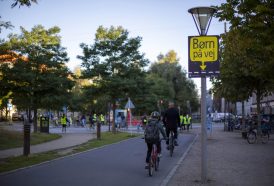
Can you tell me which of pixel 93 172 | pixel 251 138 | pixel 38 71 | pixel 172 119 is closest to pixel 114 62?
pixel 38 71

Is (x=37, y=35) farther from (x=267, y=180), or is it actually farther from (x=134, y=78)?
(x=267, y=180)

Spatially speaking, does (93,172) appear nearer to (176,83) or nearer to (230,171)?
(230,171)

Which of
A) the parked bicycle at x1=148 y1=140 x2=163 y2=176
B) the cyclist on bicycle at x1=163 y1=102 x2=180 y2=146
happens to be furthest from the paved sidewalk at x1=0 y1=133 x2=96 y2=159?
the parked bicycle at x1=148 y1=140 x2=163 y2=176

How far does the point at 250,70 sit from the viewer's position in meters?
25.7

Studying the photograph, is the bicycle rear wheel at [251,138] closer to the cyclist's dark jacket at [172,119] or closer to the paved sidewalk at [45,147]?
the cyclist's dark jacket at [172,119]

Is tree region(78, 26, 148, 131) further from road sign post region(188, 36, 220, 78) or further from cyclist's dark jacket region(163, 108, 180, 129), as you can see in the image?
road sign post region(188, 36, 220, 78)

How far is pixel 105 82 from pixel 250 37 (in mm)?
21858

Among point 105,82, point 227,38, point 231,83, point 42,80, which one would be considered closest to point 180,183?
point 227,38

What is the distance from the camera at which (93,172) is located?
12.2 m

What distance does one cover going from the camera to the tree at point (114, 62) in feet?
118

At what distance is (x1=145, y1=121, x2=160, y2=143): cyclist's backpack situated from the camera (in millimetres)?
11688

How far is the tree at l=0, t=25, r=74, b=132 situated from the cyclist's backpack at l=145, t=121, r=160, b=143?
1970 centimetres

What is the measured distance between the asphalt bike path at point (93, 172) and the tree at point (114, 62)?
780 inches

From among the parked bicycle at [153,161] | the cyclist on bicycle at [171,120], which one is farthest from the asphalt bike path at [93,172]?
the cyclist on bicycle at [171,120]
